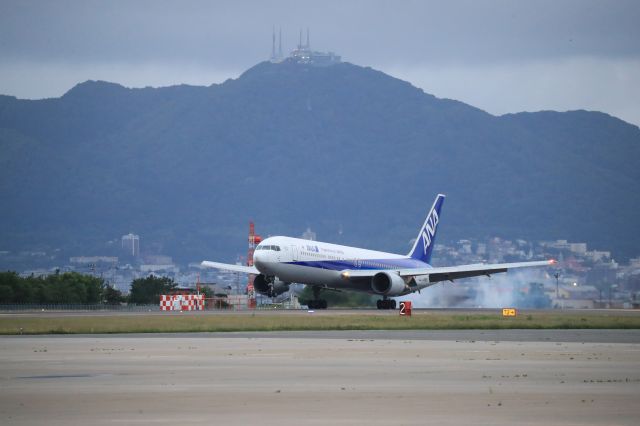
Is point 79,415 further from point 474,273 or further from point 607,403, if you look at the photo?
point 474,273

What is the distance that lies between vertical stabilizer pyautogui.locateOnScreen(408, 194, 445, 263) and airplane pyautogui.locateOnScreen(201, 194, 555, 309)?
450 cm

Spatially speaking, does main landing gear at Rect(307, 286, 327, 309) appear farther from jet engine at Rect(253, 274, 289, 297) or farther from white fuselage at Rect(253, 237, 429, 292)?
jet engine at Rect(253, 274, 289, 297)

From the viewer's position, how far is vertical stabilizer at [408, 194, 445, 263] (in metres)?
96.2

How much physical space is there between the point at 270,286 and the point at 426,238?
58.8 feet

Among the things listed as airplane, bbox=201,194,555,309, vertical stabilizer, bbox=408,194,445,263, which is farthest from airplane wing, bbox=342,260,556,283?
vertical stabilizer, bbox=408,194,445,263

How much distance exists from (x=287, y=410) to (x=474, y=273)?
67.2 metres

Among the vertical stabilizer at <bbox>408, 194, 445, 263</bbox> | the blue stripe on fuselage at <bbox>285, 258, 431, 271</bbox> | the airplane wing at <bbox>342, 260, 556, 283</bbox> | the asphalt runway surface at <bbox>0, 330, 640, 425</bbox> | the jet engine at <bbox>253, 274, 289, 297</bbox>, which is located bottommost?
the asphalt runway surface at <bbox>0, 330, 640, 425</bbox>

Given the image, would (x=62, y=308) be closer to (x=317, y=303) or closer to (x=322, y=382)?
(x=317, y=303)

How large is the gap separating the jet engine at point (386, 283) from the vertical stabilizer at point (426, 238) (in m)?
11.5

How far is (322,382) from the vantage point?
2638 cm

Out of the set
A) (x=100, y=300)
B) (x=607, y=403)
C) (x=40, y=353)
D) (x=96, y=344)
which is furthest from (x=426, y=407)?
(x=100, y=300)

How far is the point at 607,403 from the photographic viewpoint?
22359 mm

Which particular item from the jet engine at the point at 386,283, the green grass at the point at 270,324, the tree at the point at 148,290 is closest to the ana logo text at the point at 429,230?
the jet engine at the point at 386,283

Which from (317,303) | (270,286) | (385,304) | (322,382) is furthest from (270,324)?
(385,304)
